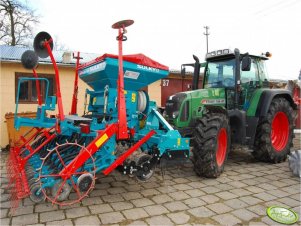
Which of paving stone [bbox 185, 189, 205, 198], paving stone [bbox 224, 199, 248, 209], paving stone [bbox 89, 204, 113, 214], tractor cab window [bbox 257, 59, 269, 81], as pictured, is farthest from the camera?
tractor cab window [bbox 257, 59, 269, 81]

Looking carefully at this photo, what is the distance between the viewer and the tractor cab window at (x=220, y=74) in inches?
231

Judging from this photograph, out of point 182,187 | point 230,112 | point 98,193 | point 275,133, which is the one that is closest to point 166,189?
point 182,187

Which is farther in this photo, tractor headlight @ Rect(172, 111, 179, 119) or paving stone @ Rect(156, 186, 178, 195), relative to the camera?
tractor headlight @ Rect(172, 111, 179, 119)

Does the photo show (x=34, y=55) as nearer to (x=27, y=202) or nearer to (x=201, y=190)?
(x=27, y=202)

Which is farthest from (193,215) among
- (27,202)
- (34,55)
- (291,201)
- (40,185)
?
(34,55)

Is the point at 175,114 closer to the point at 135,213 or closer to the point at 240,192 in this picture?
the point at 240,192

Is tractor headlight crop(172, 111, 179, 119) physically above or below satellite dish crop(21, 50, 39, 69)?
below

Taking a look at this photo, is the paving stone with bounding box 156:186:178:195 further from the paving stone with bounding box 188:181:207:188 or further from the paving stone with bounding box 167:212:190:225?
the paving stone with bounding box 167:212:190:225

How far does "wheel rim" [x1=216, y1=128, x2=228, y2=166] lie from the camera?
5.13 meters

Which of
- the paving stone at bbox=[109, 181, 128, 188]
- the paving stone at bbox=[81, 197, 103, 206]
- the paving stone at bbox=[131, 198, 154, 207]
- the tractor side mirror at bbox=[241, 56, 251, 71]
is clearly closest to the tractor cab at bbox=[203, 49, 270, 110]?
the tractor side mirror at bbox=[241, 56, 251, 71]

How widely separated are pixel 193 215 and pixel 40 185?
188 cm

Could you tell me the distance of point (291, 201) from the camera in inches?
156

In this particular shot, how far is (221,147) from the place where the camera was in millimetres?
5215

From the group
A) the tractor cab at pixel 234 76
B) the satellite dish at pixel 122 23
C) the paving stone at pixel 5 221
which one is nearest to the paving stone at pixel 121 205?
the paving stone at pixel 5 221
